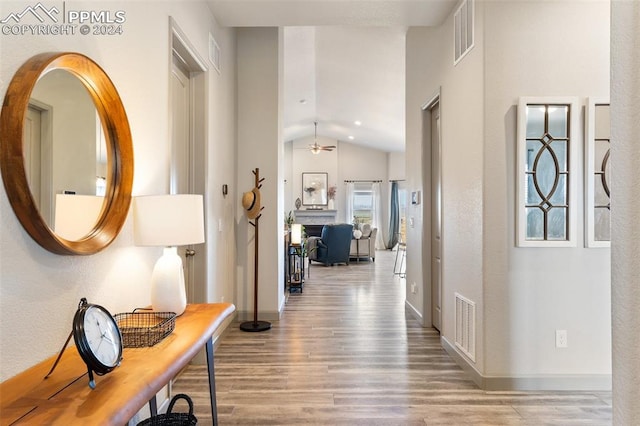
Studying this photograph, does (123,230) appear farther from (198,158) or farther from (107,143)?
(198,158)

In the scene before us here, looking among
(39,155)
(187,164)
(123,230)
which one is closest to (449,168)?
(187,164)

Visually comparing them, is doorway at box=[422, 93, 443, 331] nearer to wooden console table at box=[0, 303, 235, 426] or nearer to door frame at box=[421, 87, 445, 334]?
door frame at box=[421, 87, 445, 334]

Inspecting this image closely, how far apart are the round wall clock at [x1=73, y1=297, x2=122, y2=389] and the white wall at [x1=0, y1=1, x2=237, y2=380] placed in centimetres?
19

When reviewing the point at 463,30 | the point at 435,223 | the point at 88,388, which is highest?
the point at 463,30

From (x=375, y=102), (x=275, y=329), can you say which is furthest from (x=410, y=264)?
(x=375, y=102)

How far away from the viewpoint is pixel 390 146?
1217 centimetres

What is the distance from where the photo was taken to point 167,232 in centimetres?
184

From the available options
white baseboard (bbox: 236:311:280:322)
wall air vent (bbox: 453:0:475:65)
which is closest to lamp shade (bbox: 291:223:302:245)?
white baseboard (bbox: 236:311:280:322)

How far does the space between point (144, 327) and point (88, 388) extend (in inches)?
17.4

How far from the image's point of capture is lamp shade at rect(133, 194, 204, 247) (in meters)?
1.82

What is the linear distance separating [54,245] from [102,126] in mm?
605

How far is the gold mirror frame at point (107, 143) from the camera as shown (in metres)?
1.19

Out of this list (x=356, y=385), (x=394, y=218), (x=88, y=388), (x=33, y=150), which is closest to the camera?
(x=88, y=388)

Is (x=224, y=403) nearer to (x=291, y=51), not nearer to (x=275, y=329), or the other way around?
(x=275, y=329)
